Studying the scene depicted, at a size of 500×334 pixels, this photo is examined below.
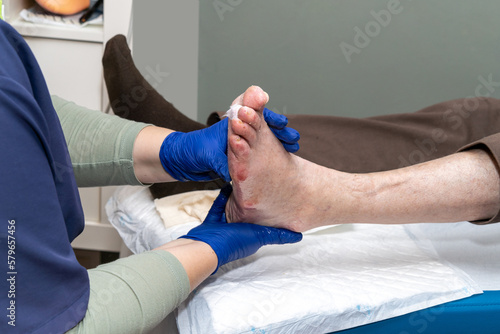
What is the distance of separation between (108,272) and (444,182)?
2.06 ft

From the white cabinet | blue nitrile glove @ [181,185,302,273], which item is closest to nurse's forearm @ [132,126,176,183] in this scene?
blue nitrile glove @ [181,185,302,273]

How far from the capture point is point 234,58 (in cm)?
197

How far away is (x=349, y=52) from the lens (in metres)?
1.94

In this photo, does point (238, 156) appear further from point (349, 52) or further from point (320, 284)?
point (349, 52)

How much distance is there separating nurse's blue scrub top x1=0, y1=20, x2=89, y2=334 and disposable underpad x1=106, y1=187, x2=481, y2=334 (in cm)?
26

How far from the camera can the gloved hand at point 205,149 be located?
96 centimetres

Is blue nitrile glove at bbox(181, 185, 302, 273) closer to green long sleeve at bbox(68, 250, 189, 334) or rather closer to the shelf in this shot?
green long sleeve at bbox(68, 250, 189, 334)

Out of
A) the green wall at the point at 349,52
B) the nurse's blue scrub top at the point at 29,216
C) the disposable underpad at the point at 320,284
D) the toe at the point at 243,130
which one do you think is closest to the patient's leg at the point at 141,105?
the disposable underpad at the point at 320,284

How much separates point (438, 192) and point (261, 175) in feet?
1.11

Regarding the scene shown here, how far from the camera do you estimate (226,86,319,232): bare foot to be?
34.9 inches

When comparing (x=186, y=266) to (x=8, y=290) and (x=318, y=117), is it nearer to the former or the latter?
(x=8, y=290)

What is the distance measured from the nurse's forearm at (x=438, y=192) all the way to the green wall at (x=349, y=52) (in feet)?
3.35

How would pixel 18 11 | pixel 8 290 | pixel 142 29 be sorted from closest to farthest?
pixel 8 290, pixel 18 11, pixel 142 29

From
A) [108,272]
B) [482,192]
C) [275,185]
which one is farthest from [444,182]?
[108,272]
